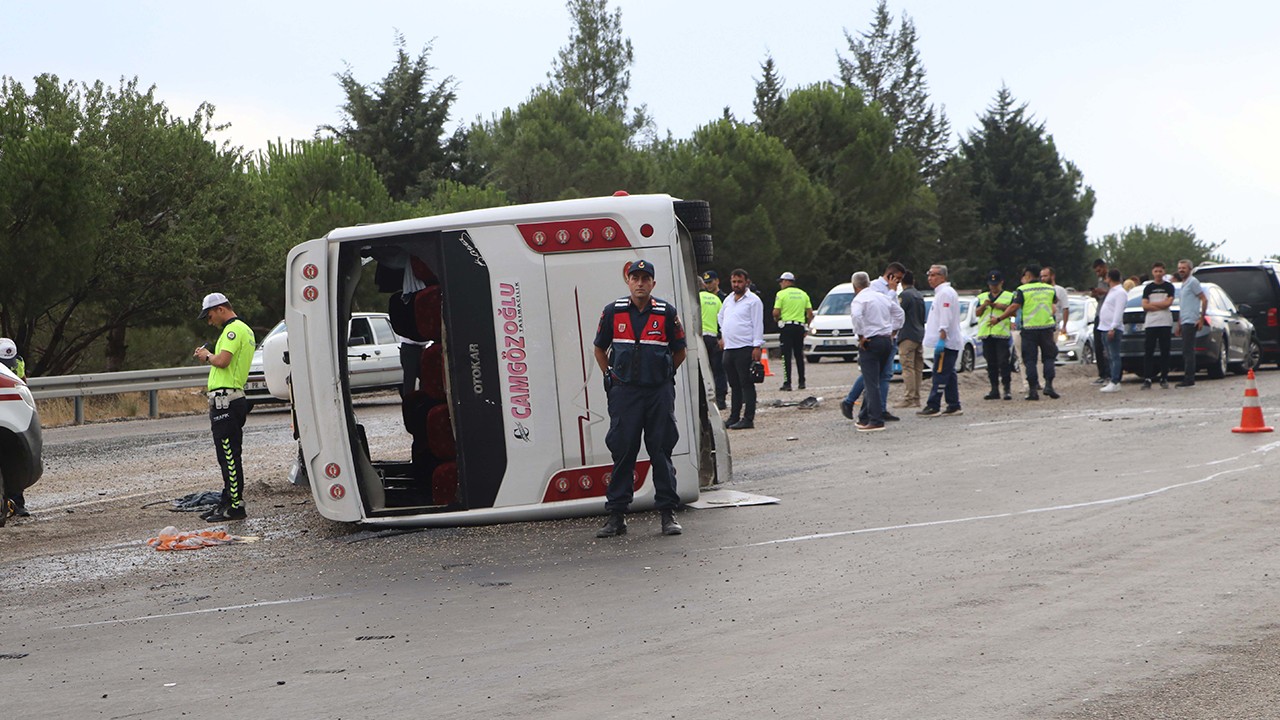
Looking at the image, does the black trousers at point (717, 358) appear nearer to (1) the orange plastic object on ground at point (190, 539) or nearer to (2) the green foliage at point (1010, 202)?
(1) the orange plastic object on ground at point (190, 539)

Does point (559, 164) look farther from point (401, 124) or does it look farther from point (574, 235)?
point (574, 235)

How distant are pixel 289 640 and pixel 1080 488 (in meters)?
6.50

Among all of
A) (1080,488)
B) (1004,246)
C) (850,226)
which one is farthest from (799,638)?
(1004,246)

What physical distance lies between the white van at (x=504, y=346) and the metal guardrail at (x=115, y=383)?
49.7 feet

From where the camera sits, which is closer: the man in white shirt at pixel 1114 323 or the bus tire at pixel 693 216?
the bus tire at pixel 693 216

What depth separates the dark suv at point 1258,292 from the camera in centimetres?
2500

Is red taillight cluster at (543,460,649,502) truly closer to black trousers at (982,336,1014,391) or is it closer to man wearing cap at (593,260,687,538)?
man wearing cap at (593,260,687,538)

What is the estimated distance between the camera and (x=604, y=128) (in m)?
57.2

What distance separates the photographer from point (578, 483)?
10.0 meters

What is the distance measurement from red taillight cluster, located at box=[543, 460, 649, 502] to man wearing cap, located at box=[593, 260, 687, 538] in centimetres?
49

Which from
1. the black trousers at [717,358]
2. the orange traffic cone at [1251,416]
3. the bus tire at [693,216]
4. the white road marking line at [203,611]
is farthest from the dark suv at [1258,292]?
the white road marking line at [203,611]

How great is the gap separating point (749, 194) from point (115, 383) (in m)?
31.2

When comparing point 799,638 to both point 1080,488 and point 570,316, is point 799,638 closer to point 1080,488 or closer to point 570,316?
point 570,316

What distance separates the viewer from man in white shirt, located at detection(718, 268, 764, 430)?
1730 centimetres
